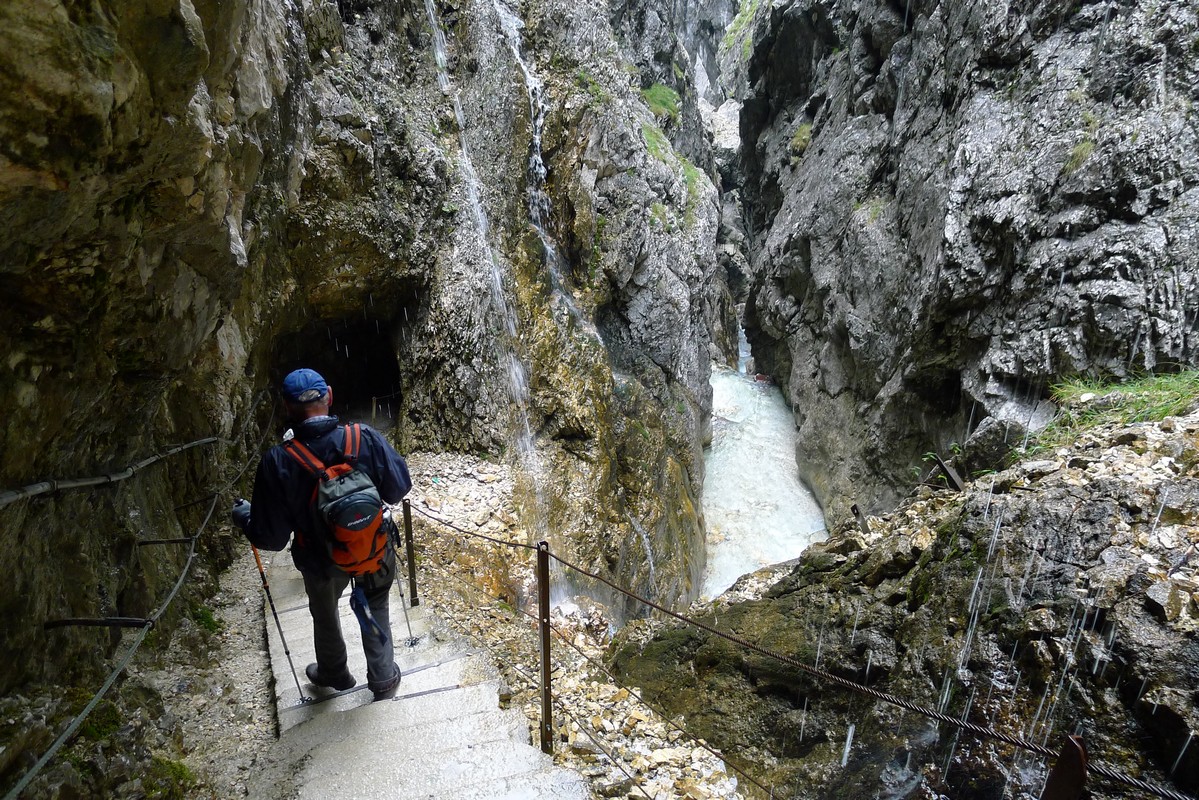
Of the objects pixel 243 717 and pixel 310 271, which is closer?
pixel 243 717

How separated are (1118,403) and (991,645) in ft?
14.7

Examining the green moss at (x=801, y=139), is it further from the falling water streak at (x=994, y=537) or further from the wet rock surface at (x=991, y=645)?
the falling water streak at (x=994, y=537)

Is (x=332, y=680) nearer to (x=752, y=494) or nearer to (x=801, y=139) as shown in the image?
(x=752, y=494)

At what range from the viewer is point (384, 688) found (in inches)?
134

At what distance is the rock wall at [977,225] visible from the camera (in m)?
7.47

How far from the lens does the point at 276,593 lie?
5.28m

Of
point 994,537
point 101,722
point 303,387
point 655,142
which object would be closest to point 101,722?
point 101,722

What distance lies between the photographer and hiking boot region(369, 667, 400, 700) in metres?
3.40

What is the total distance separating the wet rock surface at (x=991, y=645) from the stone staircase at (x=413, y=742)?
64.9 inches

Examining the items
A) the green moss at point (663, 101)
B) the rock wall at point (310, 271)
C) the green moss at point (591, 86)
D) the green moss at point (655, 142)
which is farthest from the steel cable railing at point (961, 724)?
the green moss at point (663, 101)

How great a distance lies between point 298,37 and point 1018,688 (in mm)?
8925

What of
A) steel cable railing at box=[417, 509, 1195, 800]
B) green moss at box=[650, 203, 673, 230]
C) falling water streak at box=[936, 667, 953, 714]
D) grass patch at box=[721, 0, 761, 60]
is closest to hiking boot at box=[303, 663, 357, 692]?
steel cable railing at box=[417, 509, 1195, 800]

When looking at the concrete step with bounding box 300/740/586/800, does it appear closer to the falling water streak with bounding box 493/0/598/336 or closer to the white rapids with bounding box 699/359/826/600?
the falling water streak with bounding box 493/0/598/336

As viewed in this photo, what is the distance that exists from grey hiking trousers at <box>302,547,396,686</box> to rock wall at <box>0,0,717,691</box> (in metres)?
1.03
